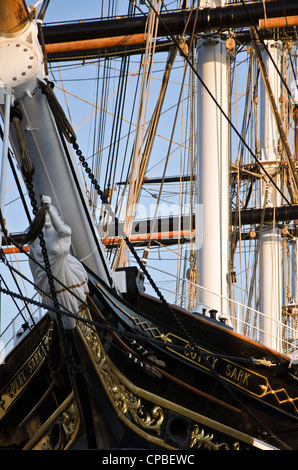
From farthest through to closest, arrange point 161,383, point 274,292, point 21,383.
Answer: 1. point 274,292
2. point 21,383
3. point 161,383

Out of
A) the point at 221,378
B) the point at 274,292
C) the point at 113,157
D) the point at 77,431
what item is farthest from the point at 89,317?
the point at 274,292

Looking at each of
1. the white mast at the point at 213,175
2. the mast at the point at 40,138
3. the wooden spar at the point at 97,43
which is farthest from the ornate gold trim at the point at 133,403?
the wooden spar at the point at 97,43

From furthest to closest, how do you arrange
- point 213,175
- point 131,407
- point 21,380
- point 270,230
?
point 270,230 < point 213,175 < point 21,380 < point 131,407

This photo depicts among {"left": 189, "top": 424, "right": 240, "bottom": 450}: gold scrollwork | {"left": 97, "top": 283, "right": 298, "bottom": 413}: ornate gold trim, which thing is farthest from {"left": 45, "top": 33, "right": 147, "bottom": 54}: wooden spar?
{"left": 189, "top": 424, "right": 240, "bottom": 450}: gold scrollwork

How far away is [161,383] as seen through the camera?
23.6ft

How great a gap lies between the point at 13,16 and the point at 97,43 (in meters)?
6.12

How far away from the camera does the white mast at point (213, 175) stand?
32.2 ft

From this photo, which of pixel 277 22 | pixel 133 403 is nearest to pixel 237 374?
pixel 133 403

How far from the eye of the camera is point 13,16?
5.76 metres

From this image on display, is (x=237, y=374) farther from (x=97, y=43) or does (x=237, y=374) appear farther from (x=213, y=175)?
(x=97, y=43)

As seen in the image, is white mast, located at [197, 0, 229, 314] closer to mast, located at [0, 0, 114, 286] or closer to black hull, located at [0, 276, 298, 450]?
black hull, located at [0, 276, 298, 450]
